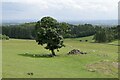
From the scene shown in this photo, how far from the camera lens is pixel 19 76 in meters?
28.8

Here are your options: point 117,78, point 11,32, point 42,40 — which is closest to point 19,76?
point 117,78

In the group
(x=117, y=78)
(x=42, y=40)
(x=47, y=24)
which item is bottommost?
(x=117, y=78)

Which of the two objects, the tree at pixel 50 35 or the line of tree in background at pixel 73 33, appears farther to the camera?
the line of tree in background at pixel 73 33

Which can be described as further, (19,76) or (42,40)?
(42,40)

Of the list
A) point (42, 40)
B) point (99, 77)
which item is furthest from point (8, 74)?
point (42, 40)

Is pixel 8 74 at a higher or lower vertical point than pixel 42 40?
lower

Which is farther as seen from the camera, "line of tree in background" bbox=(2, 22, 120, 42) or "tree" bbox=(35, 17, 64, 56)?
"line of tree in background" bbox=(2, 22, 120, 42)

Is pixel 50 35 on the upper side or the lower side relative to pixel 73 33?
lower

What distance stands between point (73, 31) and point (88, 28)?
42.8ft

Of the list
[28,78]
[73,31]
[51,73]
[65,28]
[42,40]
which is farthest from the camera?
[73,31]

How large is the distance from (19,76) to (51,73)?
207 inches

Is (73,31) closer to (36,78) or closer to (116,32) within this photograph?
(116,32)

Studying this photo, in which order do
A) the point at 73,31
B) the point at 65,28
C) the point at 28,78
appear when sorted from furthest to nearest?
1. the point at 73,31
2. the point at 65,28
3. the point at 28,78

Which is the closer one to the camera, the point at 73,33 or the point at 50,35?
the point at 50,35
